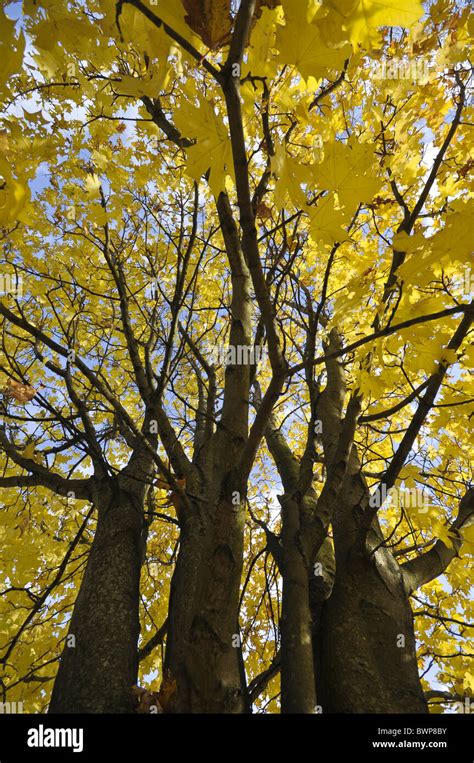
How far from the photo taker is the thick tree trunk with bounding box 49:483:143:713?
1.57 meters

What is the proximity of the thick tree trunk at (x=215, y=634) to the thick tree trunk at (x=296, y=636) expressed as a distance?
0.19 metres

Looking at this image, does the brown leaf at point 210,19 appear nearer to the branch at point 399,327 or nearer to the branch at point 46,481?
the branch at point 399,327

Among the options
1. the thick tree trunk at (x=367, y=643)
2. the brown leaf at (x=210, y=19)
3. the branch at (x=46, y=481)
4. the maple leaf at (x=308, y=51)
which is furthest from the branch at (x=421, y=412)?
the branch at (x=46, y=481)

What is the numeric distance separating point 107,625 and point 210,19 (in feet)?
6.58

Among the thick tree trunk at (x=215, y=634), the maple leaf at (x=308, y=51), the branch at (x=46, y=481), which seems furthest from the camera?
the branch at (x=46, y=481)

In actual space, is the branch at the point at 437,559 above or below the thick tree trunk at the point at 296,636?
above

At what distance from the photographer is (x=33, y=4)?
2.88 ft

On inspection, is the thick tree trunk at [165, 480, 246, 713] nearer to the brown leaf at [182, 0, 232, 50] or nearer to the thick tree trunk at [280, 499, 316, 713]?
the thick tree trunk at [280, 499, 316, 713]

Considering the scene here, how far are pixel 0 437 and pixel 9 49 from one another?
2780mm

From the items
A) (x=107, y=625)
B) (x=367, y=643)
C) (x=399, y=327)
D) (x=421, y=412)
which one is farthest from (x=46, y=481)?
(x=399, y=327)

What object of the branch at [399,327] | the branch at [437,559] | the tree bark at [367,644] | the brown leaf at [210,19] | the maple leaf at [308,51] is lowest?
the tree bark at [367,644]

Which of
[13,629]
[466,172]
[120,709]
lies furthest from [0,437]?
[466,172]

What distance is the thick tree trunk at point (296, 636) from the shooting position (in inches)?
56.2
